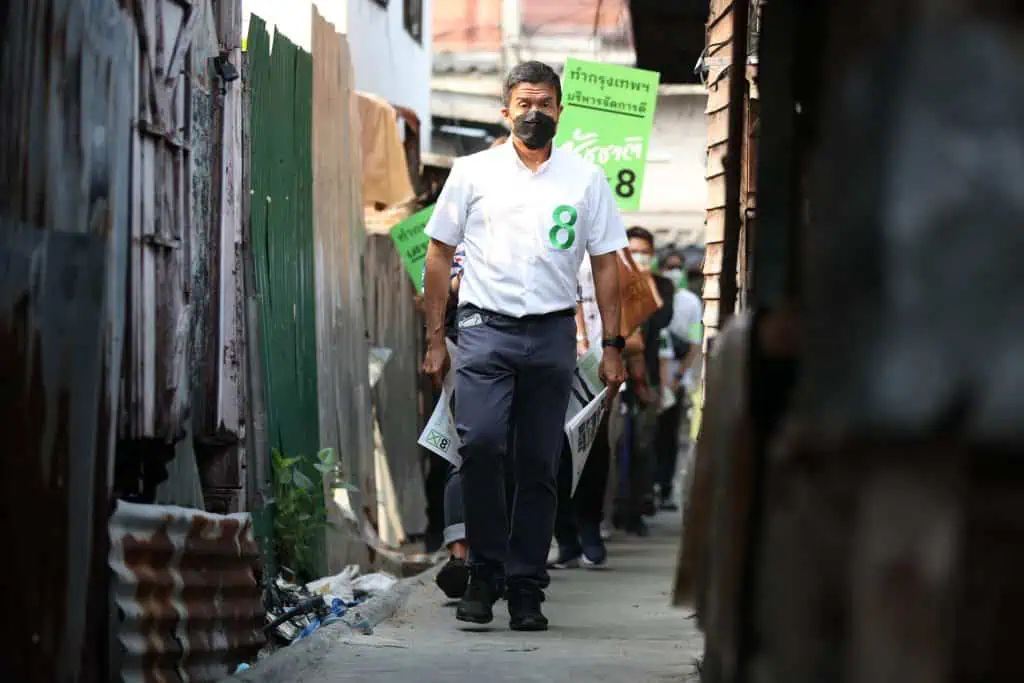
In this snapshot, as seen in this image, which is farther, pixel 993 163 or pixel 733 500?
pixel 733 500

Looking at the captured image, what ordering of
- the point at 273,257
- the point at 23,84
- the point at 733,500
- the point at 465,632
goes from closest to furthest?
the point at 733,500
the point at 23,84
the point at 465,632
the point at 273,257

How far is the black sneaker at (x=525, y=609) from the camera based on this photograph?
787cm

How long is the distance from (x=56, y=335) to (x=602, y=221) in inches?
154

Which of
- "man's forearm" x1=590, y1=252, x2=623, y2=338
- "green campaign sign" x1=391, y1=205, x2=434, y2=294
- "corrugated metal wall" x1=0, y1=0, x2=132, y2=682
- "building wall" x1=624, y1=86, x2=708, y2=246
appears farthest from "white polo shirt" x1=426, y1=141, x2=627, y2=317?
"building wall" x1=624, y1=86, x2=708, y2=246

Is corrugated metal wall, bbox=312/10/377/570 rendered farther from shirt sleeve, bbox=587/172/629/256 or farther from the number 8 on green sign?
the number 8 on green sign

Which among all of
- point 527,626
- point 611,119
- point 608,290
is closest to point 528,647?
point 527,626

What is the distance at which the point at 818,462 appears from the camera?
2643 millimetres

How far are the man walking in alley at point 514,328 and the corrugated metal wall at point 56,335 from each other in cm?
292

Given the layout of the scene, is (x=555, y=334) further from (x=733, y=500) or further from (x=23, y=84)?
(x=733, y=500)

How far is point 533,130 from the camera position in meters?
8.04

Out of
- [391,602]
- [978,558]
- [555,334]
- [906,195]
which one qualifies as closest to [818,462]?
[978,558]

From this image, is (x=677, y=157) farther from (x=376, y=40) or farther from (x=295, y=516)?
(x=295, y=516)

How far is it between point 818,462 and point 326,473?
24.1 ft

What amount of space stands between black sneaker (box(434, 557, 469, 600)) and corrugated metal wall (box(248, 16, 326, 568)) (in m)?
1.10
